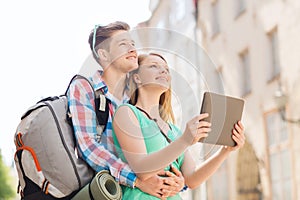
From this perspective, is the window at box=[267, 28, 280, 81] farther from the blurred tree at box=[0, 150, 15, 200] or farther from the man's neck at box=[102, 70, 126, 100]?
the blurred tree at box=[0, 150, 15, 200]

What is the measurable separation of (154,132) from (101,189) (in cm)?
18

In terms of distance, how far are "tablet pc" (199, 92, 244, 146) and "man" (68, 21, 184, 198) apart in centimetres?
12

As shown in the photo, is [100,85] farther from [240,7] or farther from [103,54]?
[240,7]

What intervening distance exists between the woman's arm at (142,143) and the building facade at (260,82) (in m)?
5.54

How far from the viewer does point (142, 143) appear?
134cm

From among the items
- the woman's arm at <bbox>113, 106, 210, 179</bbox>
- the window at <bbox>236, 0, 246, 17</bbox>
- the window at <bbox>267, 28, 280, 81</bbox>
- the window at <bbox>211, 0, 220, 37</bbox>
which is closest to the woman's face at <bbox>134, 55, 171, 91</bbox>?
the woman's arm at <bbox>113, 106, 210, 179</bbox>

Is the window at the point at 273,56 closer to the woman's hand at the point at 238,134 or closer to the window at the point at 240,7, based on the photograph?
the window at the point at 240,7

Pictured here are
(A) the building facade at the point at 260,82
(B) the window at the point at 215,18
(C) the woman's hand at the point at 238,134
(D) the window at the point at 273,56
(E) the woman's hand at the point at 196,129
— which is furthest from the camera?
(B) the window at the point at 215,18

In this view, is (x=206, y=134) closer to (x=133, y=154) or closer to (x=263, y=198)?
(x=133, y=154)

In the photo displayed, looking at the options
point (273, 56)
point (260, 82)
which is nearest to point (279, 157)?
point (260, 82)

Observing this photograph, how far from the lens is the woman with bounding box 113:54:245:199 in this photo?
4.19 ft

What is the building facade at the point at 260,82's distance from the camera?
7.94 meters

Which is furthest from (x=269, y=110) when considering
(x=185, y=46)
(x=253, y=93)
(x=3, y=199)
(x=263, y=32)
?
(x=3, y=199)

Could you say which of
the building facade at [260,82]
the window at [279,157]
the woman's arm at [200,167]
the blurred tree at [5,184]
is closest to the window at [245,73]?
the building facade at [260,82]
